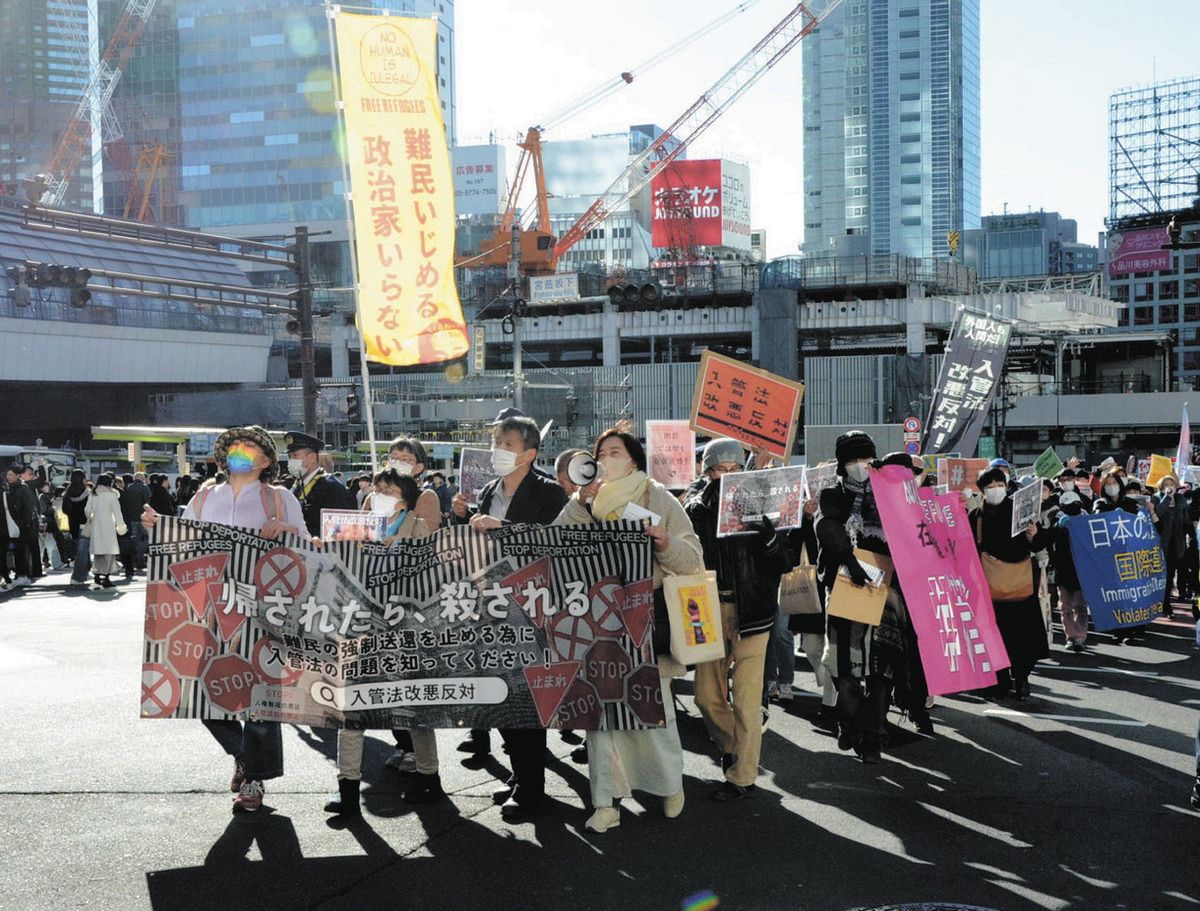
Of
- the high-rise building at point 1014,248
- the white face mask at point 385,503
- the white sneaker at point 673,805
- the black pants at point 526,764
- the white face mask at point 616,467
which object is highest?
the high-rise building at point 1014,248

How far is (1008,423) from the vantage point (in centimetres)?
6153

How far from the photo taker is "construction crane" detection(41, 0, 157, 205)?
110 meters

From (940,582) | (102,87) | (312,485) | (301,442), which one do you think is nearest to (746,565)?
(940,582)

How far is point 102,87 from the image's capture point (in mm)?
113188

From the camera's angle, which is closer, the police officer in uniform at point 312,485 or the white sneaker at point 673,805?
the white sneaker at point 673,805

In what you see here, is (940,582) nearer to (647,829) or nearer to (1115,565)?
(647,829)

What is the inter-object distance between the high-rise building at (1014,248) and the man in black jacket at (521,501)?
153m

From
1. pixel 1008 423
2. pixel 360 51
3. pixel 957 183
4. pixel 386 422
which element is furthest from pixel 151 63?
pixel 360 51

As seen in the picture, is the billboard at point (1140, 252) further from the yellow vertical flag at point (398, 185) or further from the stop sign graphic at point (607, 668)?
the stop sign graphic at point (607, 668)

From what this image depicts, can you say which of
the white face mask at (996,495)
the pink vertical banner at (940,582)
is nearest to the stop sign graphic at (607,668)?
the pink vertical banner at (940,582)

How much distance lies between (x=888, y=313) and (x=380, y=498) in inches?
2536

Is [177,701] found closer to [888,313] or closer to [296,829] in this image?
[296,829]

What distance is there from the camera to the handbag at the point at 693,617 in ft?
19.7

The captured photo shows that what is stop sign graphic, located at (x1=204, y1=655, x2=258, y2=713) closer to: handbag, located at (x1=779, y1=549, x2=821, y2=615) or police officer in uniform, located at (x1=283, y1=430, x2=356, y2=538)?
police officer in uniform, located at (x1=283, y1=430, x2=356, y2=538)
